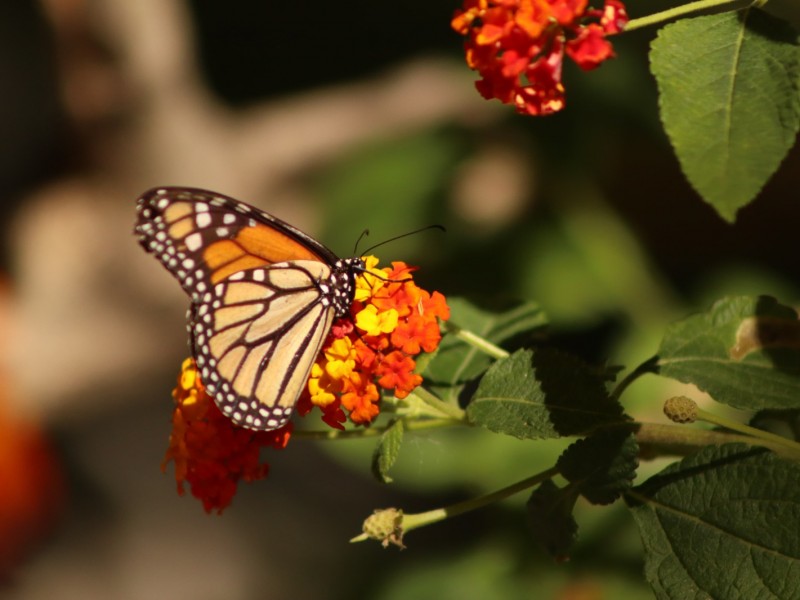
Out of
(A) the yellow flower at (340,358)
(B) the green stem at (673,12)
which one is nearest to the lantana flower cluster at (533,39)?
(B) the green stem at (673,12)

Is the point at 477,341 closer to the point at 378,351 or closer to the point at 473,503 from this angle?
the point at 378,351

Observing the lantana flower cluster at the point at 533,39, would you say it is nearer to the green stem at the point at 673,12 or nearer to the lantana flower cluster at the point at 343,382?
the green stem at the point at 673,12

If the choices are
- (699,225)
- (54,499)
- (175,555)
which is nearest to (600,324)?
(699,225)

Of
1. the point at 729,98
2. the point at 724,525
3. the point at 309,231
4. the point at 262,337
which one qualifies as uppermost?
the point at 729,98

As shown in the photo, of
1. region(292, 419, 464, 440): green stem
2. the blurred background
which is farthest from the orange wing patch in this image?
the blurred background

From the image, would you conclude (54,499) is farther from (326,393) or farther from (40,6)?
(326,393)

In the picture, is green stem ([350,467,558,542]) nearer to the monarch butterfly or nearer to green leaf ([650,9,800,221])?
the monarch butterfly

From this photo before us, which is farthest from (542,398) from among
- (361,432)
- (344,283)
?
(344,283)
